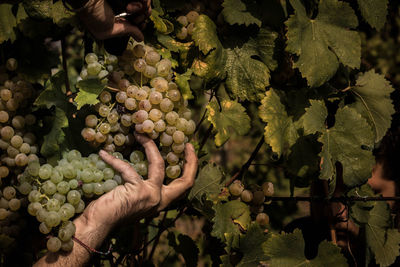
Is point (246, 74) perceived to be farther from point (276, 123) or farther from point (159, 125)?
point (159, 125)

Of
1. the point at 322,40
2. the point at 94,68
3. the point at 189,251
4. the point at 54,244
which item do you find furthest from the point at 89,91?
the point at 189,251

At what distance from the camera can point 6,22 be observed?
111cm

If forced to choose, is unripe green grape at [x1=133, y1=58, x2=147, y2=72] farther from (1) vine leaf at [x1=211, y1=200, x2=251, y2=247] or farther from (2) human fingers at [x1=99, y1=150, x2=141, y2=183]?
(1) vine leaf at [x1=211, y1=200, x2=251, y2=247]

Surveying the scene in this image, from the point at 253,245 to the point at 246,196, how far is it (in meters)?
0.17

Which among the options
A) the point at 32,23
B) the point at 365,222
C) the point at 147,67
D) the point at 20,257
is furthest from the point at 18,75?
the point at 365,222

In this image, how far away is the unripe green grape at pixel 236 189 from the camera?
4.19ft

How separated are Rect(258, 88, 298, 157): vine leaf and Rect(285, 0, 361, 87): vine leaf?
128 mm

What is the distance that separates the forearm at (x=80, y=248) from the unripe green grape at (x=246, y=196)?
49 centimetres

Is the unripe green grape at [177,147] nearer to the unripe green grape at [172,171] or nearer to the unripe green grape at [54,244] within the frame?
the unripe green grape at [172,171]

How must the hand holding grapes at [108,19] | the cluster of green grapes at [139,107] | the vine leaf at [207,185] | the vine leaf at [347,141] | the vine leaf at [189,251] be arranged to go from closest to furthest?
the hand holding grapes at [108,19] < the cluster of green grapes at [139,107] < the vine leaf at [347,141] < the vine leaf at [207,185] < the vine leaf at [189,251]

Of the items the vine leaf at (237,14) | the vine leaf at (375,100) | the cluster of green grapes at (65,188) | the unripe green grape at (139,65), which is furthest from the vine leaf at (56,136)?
the vine leaf at (375,100)

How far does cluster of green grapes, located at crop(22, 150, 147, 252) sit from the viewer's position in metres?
0.93

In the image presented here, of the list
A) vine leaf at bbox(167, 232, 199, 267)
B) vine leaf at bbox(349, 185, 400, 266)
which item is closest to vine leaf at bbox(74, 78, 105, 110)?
vine leaf at bbox(167, 232, 199, 267)

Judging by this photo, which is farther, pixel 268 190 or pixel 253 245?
pixel 268 190
